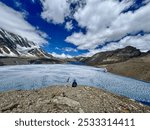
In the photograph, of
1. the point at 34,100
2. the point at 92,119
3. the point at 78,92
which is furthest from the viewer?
the point at 78,92

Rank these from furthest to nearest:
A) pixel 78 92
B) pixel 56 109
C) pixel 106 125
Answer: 1. pixel 78 92
2. pixel 56 109
3. pixel 106 125

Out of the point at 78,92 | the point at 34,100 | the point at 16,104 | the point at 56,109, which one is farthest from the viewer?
the point at 78,92

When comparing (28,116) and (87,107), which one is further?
(87,107)

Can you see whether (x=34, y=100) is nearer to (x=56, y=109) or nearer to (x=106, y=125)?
(x=56, y=109)

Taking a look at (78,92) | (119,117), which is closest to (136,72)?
(78,92)

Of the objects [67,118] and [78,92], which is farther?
[78,92]

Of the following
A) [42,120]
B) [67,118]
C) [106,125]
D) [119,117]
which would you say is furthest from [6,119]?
[119,117]

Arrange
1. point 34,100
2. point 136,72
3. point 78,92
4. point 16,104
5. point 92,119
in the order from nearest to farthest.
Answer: point 92,119, point 16,104, point 34,100, point 78,92, point 136,72

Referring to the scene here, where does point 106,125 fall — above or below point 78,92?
below

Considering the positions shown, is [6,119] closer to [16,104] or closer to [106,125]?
[16,104]
